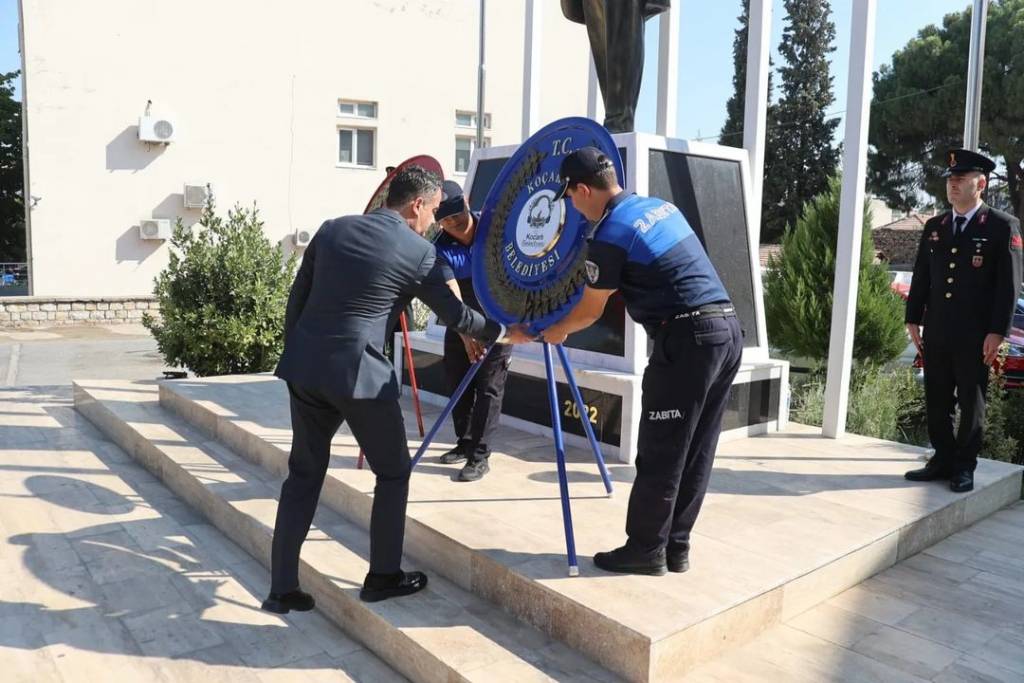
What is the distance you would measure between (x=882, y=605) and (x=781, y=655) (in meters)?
0.70

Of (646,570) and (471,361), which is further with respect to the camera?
(471,361)

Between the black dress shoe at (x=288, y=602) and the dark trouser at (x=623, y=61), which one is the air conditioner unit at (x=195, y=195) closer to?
the dark trouser at (x=623, y=61)

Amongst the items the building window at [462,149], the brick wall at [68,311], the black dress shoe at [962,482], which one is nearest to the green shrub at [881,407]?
the black dress shoe at [962,482]

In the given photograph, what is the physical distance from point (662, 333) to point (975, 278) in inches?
91.1

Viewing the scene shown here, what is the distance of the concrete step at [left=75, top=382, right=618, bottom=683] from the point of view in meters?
2.87

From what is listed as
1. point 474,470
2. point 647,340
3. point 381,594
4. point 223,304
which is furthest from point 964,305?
point 223,304

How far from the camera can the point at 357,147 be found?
19906 mm

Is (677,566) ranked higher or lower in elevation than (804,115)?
lower

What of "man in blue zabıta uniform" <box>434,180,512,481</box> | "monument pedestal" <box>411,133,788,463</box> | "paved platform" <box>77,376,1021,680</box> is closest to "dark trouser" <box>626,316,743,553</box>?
"paved platform" <box>77,376,1021,680</box>

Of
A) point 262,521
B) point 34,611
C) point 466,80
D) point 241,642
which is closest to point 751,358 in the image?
point 262,521

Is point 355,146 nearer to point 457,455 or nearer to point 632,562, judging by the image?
point 457,455

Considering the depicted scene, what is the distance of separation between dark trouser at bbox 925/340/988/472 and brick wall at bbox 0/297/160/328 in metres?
15.0

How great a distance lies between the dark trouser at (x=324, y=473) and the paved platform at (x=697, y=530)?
371 millimetres

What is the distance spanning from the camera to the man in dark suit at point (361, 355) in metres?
3.11
